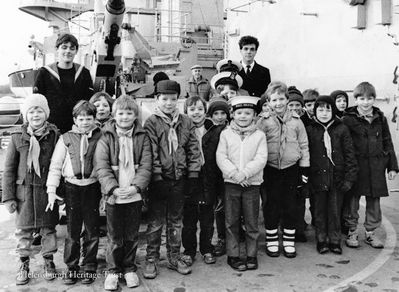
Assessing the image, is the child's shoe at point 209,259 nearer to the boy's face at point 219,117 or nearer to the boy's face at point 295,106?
the boy's face at point 219,117

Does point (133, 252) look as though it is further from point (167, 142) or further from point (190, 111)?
point (190, 111)

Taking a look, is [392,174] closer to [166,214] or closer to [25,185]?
[166,214]

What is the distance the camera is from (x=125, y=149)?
360 cm

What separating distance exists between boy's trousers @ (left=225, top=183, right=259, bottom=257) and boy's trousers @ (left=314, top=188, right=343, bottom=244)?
80 cm

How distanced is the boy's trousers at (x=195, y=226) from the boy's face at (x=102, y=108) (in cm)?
120

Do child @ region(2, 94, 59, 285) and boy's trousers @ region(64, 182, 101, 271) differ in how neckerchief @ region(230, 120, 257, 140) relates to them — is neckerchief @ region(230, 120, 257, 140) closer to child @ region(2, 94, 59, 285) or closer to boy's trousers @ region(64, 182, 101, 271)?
boy's trousers @ region(64, 182, 101, 271)

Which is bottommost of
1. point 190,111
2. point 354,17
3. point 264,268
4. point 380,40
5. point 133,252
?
point 264,268

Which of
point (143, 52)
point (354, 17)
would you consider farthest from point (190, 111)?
point (143, 52)

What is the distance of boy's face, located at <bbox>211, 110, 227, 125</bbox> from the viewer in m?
4.37

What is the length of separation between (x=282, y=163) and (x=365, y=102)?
1132 millimetres

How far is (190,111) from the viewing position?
425cm

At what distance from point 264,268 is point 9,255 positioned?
2.47 meters

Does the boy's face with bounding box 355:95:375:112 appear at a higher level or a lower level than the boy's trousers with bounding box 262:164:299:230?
higher

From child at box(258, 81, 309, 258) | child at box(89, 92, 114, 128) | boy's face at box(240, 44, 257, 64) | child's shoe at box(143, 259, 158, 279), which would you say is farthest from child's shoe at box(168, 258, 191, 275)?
boy's face at box(240, 44, 257, 64)
